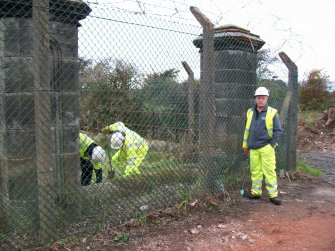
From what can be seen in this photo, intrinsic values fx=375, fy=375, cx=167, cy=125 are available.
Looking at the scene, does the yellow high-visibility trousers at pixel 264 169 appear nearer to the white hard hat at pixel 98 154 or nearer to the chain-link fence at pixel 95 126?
the chain-link fence at pixel 95 126

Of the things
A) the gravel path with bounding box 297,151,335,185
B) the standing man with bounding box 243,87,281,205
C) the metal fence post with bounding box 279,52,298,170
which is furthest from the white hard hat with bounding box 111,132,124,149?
the gravel path with bounding box 297,151,335,185

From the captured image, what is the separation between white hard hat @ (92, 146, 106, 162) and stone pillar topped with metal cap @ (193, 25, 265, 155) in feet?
6.14

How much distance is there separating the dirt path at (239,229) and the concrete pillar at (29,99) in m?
1.00

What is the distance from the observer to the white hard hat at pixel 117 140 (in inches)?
223

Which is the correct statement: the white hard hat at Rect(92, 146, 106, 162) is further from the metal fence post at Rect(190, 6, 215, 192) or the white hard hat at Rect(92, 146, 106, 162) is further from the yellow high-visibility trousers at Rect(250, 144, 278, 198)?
the yellow high-visibility trousers at Rect(250, 144, 278, 198)

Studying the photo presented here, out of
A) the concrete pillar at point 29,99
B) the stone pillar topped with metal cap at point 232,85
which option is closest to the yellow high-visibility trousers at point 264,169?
the stone pillar topped with metal cap at point 232,85

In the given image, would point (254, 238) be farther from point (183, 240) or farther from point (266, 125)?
point (266, 125)

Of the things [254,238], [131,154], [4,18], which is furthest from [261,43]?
[4,18]

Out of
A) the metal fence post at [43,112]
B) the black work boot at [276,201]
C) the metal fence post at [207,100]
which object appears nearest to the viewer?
the metal fence post at [43,112]

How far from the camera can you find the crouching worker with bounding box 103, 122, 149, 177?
5641 millimetres

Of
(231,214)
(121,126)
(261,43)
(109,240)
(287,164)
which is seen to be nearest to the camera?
(109,240)

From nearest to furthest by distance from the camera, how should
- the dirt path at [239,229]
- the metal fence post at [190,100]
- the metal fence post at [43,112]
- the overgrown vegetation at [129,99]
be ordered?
the metal fence post at [43,112]
the dirt path at [239,229]
the overgrown vegetation at [129,99]
the metal fence post at [190,100]

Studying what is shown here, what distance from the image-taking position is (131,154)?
6090 mm

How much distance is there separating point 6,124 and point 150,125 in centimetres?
185
